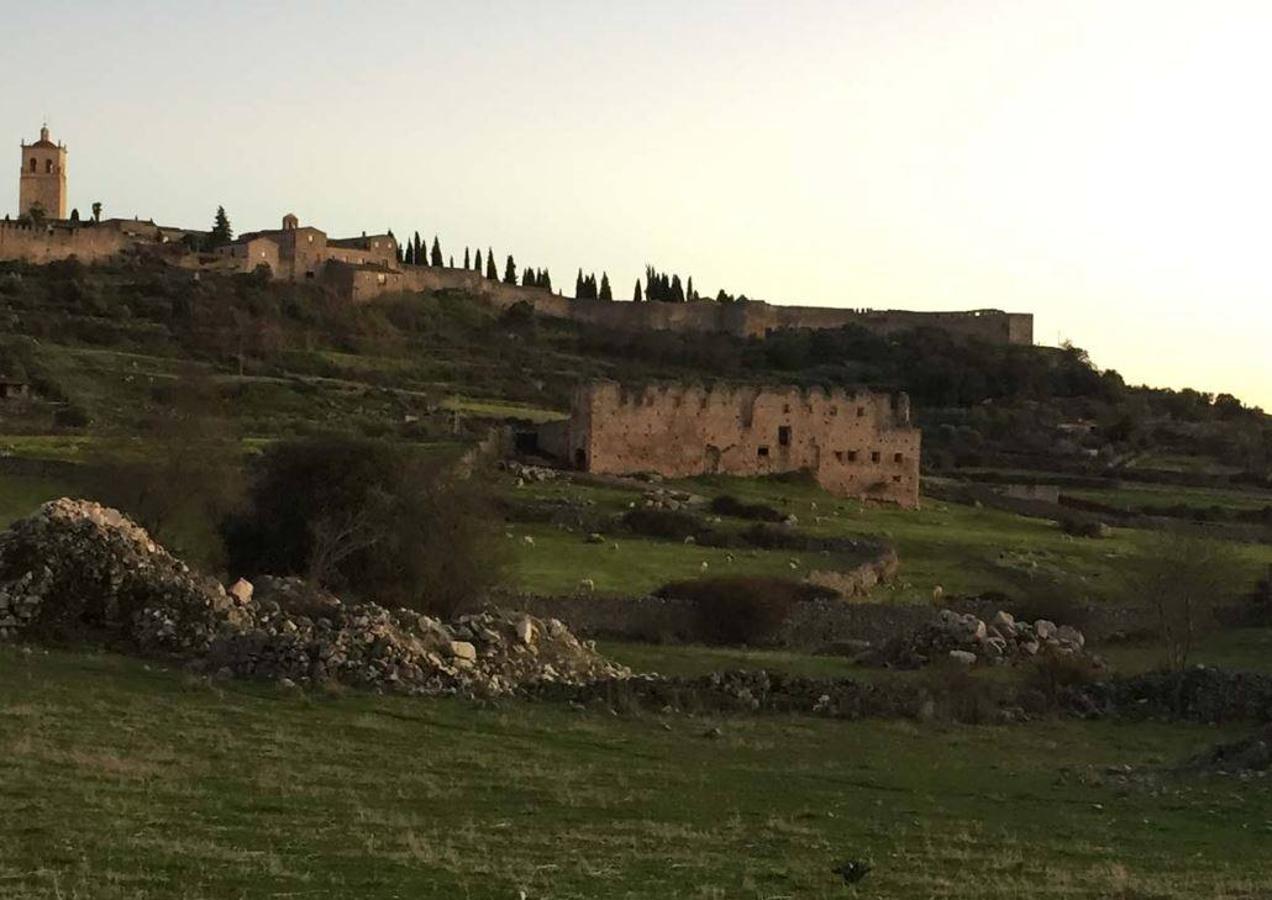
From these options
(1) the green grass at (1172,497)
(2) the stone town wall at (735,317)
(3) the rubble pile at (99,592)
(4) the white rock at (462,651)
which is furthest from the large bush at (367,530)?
(2) the stone town wall at (735,317)

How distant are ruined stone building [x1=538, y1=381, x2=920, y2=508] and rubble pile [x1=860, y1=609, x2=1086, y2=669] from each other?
2888 cm

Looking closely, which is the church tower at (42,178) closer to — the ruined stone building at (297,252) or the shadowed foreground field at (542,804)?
the ruined stone building at (297,252)

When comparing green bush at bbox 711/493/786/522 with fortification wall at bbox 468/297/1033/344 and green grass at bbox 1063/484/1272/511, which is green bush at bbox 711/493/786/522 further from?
fortification wall at bbox 468/297/1033/344

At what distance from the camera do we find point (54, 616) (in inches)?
798

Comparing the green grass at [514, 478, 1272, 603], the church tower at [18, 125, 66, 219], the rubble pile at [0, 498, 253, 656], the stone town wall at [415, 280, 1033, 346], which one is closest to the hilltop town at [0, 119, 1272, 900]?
→ the rubble pile at [0, 498, 253, 656]

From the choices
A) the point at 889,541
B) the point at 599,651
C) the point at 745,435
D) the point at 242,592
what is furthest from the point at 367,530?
the point at 745,435

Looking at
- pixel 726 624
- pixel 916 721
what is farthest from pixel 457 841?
pixel 726 624

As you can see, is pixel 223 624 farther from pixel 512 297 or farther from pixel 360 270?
pixel 512 297

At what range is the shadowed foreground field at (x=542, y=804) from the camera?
9.40 m

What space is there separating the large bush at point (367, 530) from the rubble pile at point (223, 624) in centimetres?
573

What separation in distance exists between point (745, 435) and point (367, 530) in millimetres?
32953

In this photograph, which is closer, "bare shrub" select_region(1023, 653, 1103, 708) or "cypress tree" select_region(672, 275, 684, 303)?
"bare shrub" select_region(1023, 653, 1103, 708)

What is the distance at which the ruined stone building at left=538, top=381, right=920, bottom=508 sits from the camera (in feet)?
187

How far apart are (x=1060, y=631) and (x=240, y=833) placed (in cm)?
2305
